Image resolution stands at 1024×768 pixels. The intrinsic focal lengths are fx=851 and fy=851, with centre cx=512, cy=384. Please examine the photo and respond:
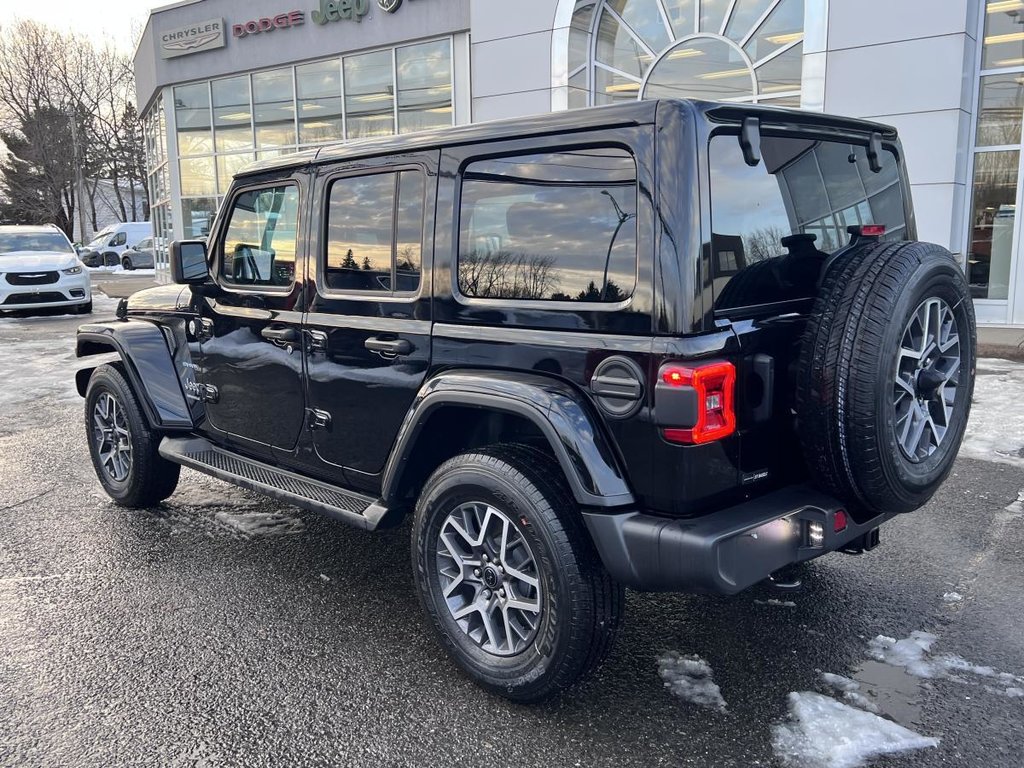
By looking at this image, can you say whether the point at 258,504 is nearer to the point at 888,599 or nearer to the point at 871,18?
the point at 888,599

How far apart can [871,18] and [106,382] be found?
33.4ft

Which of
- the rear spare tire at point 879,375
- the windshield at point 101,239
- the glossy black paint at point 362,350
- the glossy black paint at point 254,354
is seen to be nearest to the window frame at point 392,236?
the glossy black paint at point 362,350

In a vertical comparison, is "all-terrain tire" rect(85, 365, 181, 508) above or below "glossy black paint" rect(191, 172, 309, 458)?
below

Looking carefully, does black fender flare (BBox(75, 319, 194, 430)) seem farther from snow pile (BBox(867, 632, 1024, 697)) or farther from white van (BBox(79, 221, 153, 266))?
white van (BBox(79, 221, 153, 266))

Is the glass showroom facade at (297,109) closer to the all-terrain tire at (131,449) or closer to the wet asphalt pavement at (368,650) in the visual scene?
the all-terrain tire at (131,449)

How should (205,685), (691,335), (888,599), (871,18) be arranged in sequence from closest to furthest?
(691,335)
(205,685)
(888,599)
(871,18)

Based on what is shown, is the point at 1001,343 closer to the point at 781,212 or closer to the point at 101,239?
the point at 781,212

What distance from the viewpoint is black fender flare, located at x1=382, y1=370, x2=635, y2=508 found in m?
2.64

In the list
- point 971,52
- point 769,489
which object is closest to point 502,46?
point 971,52

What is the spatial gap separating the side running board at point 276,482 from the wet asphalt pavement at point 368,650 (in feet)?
1.51

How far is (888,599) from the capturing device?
3695 mm

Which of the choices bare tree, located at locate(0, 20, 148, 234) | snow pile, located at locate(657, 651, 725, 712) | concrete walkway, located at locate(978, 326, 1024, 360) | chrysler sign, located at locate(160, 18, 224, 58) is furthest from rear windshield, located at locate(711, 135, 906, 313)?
bare tree, located at locate(0, 20, 148, 234)

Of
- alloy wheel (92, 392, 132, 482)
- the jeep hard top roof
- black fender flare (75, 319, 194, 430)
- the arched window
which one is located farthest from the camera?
the arched window

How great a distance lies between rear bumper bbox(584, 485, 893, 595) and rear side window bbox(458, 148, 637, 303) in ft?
2.38
